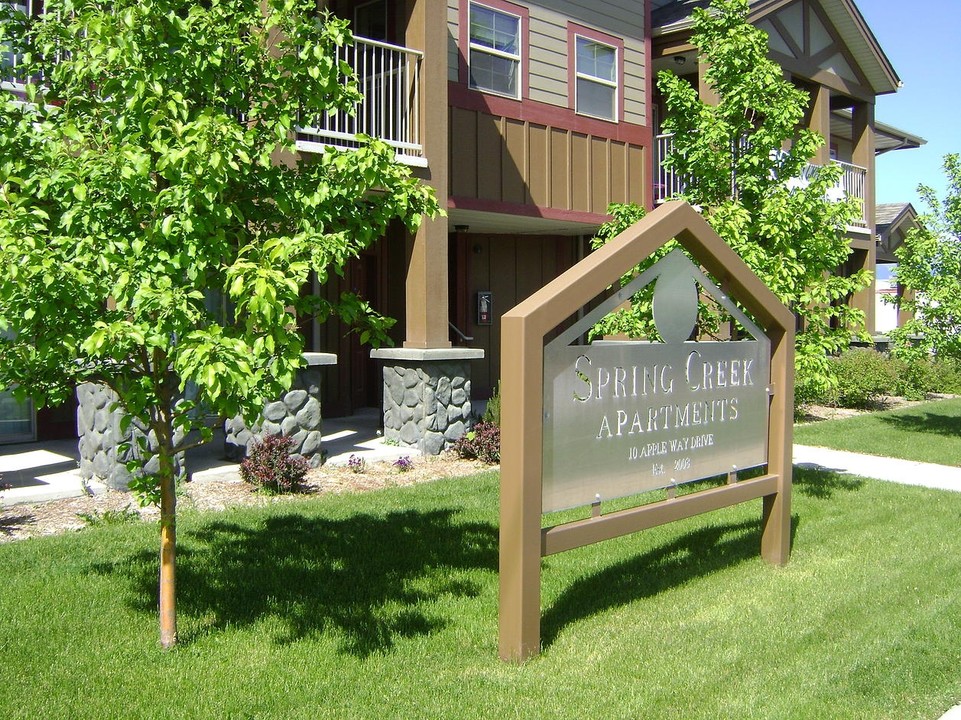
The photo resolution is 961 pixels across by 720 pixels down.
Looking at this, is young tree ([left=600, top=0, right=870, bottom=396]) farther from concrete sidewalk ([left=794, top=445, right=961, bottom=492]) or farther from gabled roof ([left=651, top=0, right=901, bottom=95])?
gabled roof ([left=651, top=0, right=901, bottom=95])

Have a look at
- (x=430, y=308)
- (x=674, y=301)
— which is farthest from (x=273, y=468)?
(x=674, y=301)

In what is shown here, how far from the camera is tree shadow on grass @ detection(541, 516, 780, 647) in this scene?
5.80m

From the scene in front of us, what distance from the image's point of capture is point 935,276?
43.0 feet

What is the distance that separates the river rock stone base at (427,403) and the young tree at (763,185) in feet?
11.4

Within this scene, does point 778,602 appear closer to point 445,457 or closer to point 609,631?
point 609,631

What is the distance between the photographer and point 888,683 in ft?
15.5

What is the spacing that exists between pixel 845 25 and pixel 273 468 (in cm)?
1636

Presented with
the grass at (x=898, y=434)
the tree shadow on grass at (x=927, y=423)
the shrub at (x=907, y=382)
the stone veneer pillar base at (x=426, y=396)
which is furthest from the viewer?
the shrub at (x=907, y=382)

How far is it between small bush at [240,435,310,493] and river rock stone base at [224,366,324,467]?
0.84m

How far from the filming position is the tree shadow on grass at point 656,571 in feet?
19.0

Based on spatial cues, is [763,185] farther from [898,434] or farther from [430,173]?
[898,434]

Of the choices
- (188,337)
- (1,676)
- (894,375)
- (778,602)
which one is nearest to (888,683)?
(778,602)

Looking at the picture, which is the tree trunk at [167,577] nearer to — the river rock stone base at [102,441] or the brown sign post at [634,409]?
the brown sign post at [634,409]

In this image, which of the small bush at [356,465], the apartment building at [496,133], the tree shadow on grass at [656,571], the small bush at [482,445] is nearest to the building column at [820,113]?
the apartment building at [496,133]
